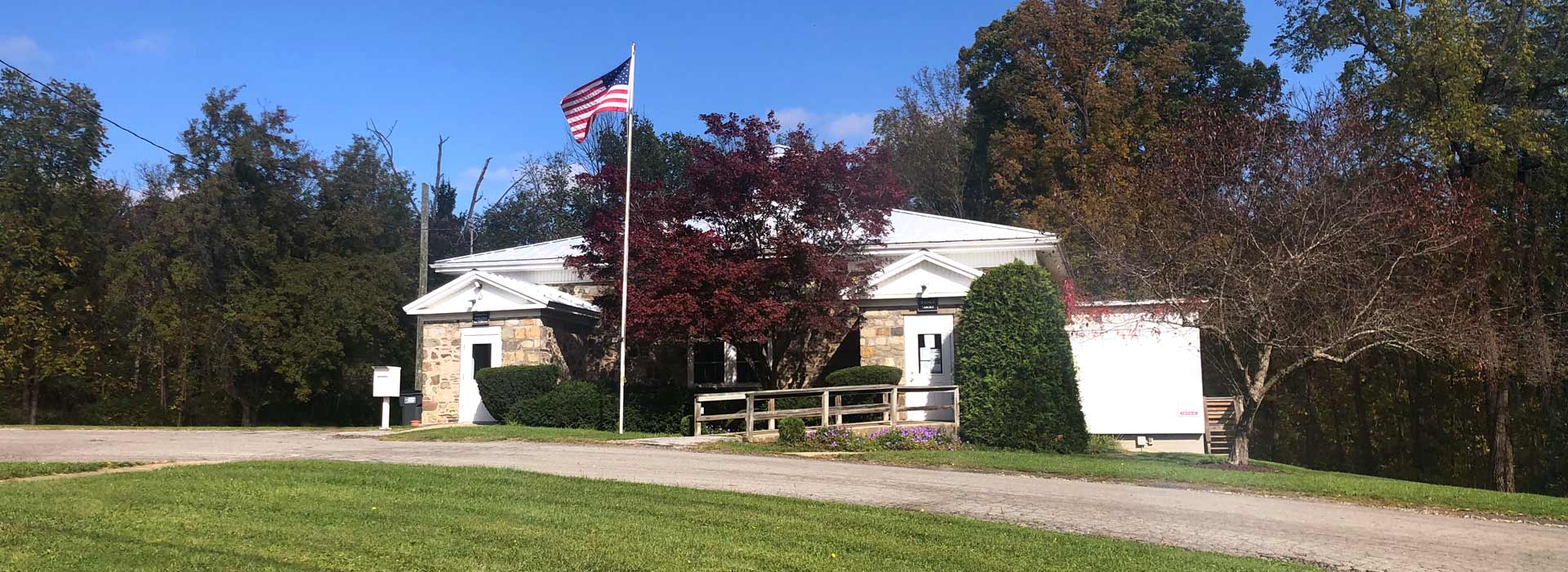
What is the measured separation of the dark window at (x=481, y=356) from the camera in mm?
21500

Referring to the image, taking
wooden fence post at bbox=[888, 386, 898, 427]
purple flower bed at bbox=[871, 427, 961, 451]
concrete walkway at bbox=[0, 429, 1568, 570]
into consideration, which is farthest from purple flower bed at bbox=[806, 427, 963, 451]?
concrete walkway at bbox=[0, 429, 1568, 570]

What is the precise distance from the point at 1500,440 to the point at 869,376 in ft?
40.9

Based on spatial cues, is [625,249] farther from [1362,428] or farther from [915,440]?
[1362,428]

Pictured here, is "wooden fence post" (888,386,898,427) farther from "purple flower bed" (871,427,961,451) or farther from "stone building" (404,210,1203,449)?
"stone building" (404,210,1203,449)

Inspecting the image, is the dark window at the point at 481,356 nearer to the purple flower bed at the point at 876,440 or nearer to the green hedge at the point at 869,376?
the green hedge at the point at 869,376

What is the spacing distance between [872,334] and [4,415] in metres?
23.5

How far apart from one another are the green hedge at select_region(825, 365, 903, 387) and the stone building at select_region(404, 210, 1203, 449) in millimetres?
1231

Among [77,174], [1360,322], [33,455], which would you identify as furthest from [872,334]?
[77,174]

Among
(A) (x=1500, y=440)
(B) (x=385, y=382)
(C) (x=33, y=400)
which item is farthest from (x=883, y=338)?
(C) (x=33, y=400)

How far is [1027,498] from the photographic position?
10359mm

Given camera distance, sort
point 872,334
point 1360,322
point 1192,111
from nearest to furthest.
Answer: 1. point 1360,322
2. point 872,334
3. point 1192,111

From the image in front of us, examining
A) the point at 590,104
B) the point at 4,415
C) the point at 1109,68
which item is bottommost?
the point at 4,415

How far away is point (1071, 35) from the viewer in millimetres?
34969

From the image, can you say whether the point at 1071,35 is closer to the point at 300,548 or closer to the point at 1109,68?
the point at 1109,68
